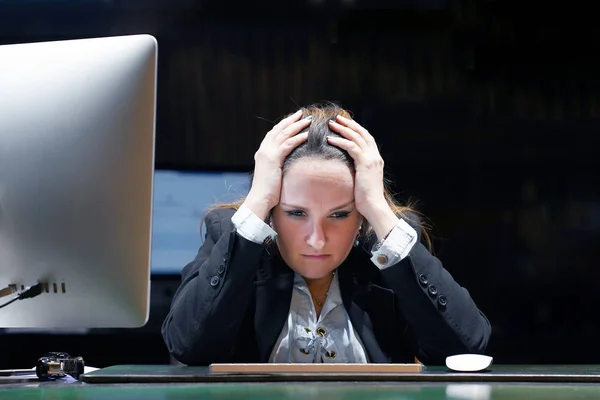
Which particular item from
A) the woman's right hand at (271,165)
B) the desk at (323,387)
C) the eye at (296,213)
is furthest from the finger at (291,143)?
the desk at (323,387)

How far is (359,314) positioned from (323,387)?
0.58 metres

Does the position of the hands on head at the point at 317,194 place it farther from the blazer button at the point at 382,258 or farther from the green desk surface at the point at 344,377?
the green desk surface at the point at 344,377

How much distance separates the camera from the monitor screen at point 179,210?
330cm

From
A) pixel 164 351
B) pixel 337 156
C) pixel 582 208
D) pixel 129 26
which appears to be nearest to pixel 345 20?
pixel 129 26

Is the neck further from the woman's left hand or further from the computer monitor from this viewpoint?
the computer monitor

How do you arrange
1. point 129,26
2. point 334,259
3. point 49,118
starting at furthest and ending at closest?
point 129,26 < point 334,259 < point 49,118

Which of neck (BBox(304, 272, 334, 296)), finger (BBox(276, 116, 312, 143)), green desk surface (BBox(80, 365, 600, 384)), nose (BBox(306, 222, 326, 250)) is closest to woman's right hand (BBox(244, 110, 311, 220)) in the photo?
finger (BBox(276, 116, 312, 143))

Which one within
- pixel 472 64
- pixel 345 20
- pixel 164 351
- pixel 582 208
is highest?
pixel 345 20

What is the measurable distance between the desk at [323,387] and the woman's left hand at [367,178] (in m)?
0.42

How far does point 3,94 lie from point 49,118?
80 mm

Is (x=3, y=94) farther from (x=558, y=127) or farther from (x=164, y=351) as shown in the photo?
(x=558, y=127)

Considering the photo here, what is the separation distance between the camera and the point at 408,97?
11.2 ft

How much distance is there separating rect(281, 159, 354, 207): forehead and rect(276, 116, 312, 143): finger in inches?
3.1

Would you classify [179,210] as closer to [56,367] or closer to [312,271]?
[312,271]
